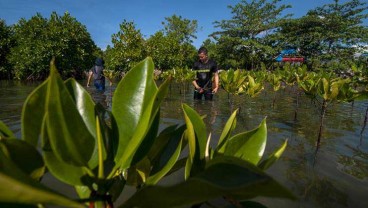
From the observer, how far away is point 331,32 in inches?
1127

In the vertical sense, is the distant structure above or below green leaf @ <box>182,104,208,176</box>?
above

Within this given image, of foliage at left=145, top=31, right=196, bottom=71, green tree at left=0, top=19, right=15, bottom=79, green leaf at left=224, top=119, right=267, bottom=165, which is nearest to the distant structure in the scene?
foliage at left=145, top=31, right=196, bottom=71

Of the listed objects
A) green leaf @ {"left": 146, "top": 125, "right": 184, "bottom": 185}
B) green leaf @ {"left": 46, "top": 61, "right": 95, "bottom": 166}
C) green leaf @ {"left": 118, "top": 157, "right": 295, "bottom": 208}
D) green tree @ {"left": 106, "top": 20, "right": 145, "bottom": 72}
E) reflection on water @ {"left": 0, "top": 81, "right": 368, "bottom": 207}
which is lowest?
reflection on water @ {"left": 0, "top": 81, "right": 368, "bottom": 207}

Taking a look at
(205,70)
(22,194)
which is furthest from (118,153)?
(205,70)

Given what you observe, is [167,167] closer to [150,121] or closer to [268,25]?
[150,121]

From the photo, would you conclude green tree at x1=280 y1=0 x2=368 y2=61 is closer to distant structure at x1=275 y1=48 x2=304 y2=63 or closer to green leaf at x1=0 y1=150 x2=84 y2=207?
distant structure at x1=275 y1=48 x2=304 y2=63

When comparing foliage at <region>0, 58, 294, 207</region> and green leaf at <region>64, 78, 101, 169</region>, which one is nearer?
foliage at <region>0, 58, 294, 207</region>

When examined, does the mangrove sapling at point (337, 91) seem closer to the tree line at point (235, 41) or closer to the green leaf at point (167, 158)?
the green leaf at point (167, 158)

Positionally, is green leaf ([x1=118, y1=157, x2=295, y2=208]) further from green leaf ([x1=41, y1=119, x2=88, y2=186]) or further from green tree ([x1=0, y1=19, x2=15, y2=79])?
green tree ([x1=0, y1=19, x2=15, y2=79])

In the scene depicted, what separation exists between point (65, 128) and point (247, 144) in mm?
467

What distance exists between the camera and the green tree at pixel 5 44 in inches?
1075

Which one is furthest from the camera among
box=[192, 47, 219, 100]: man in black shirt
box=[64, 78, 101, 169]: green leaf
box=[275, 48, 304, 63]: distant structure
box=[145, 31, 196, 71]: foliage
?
box=[275, 48, 304, 63]: distant structure

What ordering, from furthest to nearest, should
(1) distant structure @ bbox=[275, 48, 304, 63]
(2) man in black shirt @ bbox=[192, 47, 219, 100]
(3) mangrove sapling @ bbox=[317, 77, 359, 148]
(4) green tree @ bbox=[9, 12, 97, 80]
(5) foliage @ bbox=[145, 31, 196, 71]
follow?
(1) distant structure @ bbox=[275, 48, 304, 63] → (5) foliage @ bbox=[145, 31, 196, 71] → (4) green tree @ bbox=[9, 12, 97, 80] → (2) man in black shirt @ bbox=[192, 47, 219, 100] → (3) mangrove sapling @ bbox=[317, 77, 359, 148]

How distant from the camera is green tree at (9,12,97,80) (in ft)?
82.7
